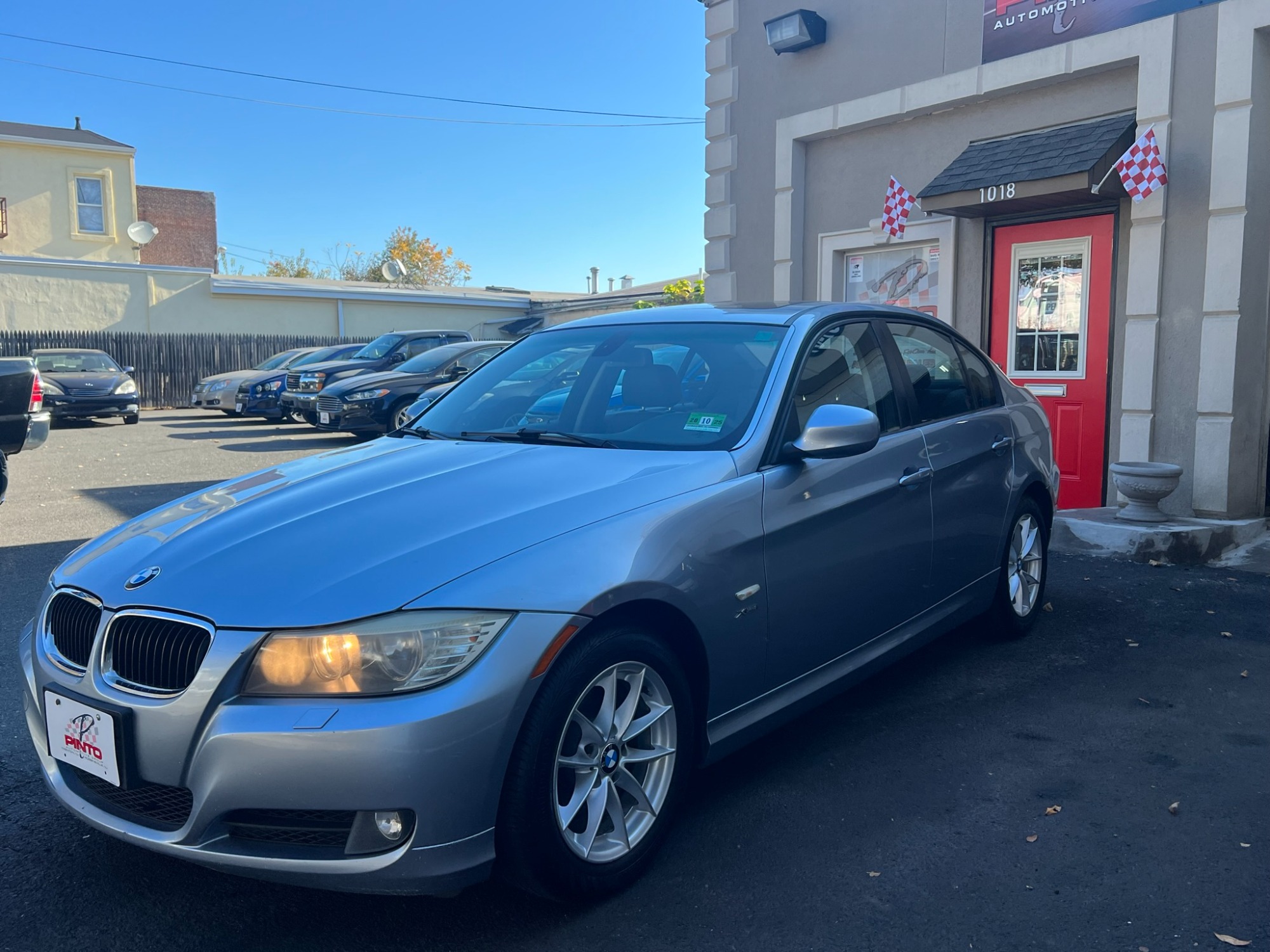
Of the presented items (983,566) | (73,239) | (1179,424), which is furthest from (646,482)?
(73,239)

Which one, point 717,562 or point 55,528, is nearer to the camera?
point 717,562

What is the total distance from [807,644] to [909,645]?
2.78 ft

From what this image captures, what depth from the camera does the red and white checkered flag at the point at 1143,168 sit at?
7.43 metres

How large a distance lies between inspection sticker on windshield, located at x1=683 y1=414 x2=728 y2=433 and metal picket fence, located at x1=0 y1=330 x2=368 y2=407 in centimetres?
2386

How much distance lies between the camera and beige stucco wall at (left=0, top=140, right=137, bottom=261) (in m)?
29.6

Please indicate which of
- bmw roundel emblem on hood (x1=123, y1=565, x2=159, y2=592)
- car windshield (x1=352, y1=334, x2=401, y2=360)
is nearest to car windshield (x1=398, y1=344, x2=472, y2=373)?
car windshield (x1=352, y1=334, x2=401, y2=360)

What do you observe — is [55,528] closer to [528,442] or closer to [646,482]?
[528,442]

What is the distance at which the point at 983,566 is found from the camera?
4.58 m

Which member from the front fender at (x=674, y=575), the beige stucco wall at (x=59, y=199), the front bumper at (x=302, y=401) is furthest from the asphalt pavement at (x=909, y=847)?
the beige stucco wall at (x=59, y=199)

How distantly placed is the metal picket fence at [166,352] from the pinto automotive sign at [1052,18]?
21.2 m

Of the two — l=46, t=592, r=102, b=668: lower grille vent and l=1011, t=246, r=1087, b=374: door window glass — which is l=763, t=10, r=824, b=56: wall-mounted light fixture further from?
l=46, t=592, r=102, b=668: lower grille vent

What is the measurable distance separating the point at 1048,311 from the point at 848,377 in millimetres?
5526

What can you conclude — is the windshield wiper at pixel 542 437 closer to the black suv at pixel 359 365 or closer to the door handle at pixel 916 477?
the door handle at pixel 916 477

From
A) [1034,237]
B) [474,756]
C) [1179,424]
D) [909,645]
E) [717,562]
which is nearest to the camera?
[474,756]
